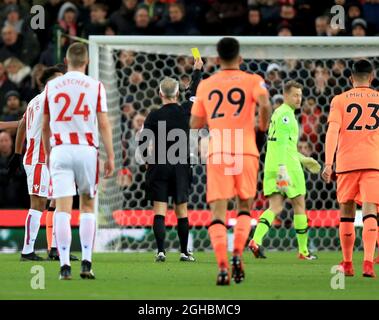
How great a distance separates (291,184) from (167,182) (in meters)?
1.51

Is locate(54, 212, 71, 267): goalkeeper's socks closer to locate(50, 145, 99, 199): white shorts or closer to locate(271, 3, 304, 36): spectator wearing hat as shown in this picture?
locate(50, 145, 99, 199): white shorts

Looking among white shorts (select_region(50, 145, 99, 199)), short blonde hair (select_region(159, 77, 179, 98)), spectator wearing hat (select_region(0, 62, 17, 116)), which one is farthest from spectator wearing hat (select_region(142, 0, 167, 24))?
white shorts (select_region(50, 145, 99, 199))

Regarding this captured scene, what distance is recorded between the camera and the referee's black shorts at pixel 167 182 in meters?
12.9

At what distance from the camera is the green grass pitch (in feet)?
27.4

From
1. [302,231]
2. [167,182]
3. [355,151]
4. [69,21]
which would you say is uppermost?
[69,21]

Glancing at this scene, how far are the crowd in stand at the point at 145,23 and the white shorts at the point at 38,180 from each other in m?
4.79

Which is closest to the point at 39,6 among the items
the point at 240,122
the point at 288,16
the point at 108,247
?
the point at 288,16

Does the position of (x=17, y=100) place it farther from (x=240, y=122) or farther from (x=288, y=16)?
(x=240, y=122)

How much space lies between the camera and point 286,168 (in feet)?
43.9

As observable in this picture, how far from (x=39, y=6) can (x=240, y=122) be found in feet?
34.7

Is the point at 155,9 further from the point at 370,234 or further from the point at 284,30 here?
the point at 370,234

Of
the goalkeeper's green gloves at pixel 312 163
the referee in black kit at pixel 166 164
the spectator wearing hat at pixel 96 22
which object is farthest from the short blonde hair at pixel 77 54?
the spectator wearing hat at pixel 96 22

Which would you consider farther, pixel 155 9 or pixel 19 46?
pixel 155 9

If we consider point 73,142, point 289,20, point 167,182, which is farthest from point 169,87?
point 289,20
